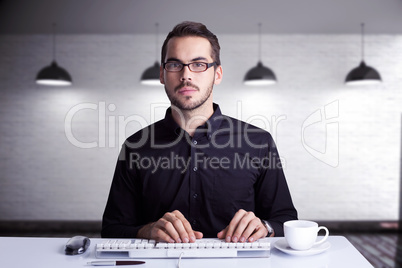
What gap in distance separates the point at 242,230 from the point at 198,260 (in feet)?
0.63

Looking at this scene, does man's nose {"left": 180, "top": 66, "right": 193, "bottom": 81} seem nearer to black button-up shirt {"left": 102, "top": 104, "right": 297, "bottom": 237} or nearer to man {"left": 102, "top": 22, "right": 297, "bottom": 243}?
man {"left": 102, "top": 22, "right": 297, "bottom": 243}

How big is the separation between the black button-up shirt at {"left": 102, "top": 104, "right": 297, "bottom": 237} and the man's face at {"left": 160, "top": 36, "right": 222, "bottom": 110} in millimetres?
159

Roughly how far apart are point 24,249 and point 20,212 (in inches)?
208

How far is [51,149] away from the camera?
586cm

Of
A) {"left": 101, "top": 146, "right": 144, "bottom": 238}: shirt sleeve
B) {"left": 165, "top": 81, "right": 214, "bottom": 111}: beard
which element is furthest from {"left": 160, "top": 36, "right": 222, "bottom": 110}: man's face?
{"left": 101, "top": 146, "right": 144, "bottom": 238}: shirt sleeve

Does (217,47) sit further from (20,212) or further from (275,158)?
(20,212)

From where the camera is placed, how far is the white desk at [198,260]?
1000 millimetres

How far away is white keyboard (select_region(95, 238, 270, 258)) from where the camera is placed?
1047 millimetres

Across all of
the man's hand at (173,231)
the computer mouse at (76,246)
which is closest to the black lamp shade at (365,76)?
the man's hand at (173,231)

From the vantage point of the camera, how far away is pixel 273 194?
1.64 meters

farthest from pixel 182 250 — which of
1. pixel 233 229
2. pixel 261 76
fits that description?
pixel 261 76

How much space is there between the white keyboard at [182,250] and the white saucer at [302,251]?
2.3 inches

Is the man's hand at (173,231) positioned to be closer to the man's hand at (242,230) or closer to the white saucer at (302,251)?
the man's hand at (242,230)

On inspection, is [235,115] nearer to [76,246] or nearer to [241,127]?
[241,127]
